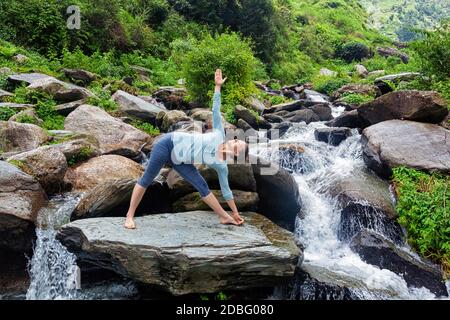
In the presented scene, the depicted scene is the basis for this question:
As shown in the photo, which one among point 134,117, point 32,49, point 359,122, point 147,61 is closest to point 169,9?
point 147,61

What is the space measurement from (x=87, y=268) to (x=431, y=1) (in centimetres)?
11073

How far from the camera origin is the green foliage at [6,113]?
406 inches

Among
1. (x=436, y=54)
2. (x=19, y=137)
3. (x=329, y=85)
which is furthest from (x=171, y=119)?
(x=329, y=85)

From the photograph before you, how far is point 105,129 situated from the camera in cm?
1088

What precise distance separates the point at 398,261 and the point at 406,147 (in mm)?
3379

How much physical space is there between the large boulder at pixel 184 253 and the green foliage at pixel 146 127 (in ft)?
21.6

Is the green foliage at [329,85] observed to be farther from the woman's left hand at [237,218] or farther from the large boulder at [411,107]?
the woman's left hand at [237,218]

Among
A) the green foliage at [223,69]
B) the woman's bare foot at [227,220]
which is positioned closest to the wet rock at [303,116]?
the green foliage at [223,69]

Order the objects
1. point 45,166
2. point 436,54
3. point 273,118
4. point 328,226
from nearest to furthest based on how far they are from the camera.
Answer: point 45,166 < point 328,226 < point 436,54 < point 273,118

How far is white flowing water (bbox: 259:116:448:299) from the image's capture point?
20.2 ft

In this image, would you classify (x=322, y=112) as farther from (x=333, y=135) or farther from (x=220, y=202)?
(x=220, y=202)

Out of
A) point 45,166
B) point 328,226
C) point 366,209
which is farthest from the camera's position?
point 328,226
